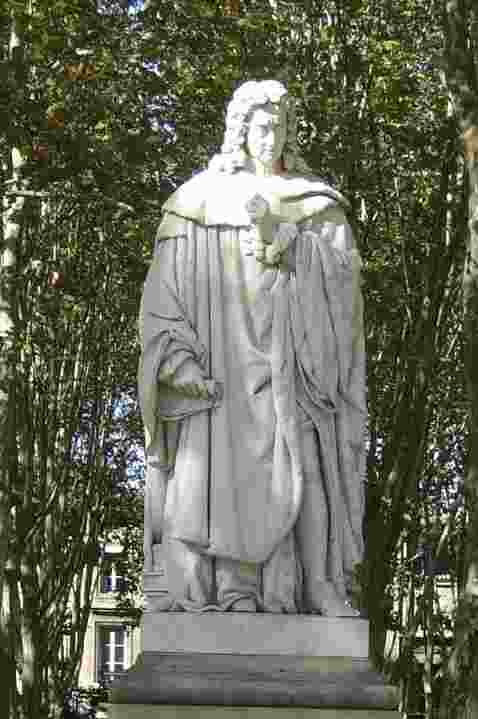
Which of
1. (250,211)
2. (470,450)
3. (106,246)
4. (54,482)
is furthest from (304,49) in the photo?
(250,211)

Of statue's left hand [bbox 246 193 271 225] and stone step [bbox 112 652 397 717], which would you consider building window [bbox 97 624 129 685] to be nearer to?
statue's left hand [bbox 246 193 271 225]

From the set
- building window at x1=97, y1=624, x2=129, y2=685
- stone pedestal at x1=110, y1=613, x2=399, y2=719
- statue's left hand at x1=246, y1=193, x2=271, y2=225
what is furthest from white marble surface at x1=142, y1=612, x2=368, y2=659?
building window at x1=97, y1=624, x2=129, y2=685

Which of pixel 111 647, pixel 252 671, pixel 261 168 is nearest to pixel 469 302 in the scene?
pixel 261 168

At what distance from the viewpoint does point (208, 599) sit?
441 inches

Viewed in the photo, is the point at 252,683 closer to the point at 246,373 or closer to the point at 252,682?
the point at 252,682

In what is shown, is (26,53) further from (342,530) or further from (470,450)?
(342,530)

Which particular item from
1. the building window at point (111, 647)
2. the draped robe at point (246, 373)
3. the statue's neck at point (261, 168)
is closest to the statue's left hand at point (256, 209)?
the draped robe at point (246, 373)

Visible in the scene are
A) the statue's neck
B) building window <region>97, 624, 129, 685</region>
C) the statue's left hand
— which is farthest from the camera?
building window <region>97, 624, 129, 685</region>

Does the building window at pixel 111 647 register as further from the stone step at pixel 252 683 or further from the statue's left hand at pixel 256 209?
the stone step at pixel 252 683

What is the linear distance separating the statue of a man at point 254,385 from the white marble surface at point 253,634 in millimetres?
99

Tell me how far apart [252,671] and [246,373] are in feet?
5.43

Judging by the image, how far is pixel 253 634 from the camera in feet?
36.2

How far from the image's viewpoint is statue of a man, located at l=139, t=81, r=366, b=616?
36.9 ft

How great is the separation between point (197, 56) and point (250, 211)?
12.7 meters
